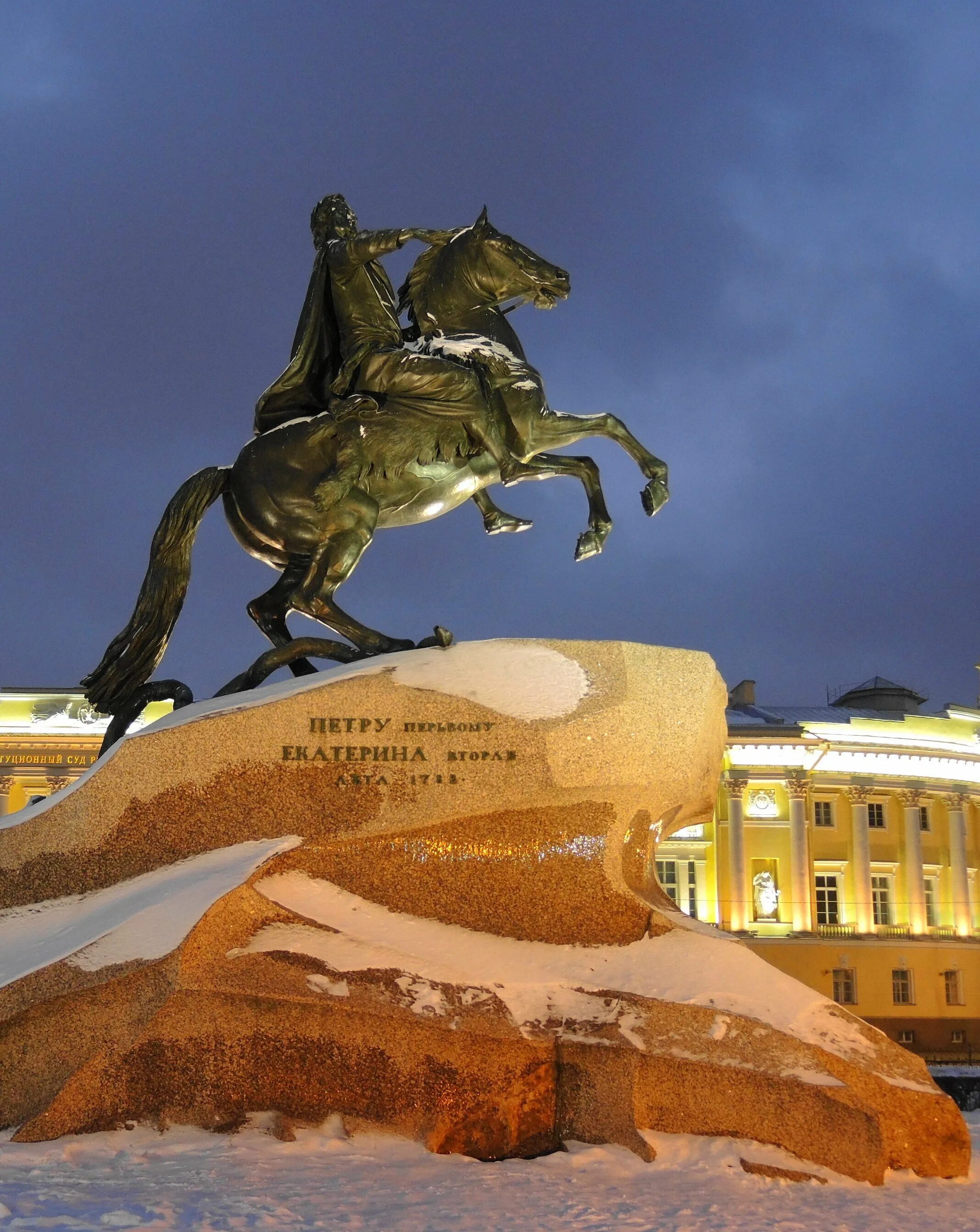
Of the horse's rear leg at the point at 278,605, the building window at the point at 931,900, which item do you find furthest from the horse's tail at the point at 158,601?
the building window at the point at 931,900

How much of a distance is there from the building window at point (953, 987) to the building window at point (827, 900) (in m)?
4.24

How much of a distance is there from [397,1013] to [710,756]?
2337mm

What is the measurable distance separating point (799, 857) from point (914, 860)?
4.89 metres

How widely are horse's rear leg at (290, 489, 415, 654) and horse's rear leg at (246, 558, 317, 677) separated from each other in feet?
0.54

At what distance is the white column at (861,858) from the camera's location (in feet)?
161

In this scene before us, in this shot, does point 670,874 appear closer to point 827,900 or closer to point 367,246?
point 827,900

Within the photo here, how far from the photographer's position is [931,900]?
5109 centimetres

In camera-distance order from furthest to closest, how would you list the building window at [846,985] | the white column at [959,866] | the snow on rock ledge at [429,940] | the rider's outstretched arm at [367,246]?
1. the white column at [959,866]
2. the building window at [846,985]
3. the rider's outstretched arm at [367,246]
4. the snow on rock ledge at [429,940]

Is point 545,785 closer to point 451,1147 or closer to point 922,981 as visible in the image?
point 451,1147

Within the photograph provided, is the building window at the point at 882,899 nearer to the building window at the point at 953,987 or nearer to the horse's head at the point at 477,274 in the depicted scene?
the building window at the point at 953,987

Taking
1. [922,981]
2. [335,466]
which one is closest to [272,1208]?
[335,466]

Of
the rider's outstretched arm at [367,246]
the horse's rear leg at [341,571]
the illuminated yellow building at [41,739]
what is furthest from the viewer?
the illuminated yellow building at [41,739]

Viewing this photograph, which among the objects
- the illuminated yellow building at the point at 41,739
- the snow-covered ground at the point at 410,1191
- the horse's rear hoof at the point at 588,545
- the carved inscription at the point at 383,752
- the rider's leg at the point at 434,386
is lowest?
the snow-covered ground at the point at 410,1191

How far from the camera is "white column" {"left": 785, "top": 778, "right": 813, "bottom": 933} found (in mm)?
48500
